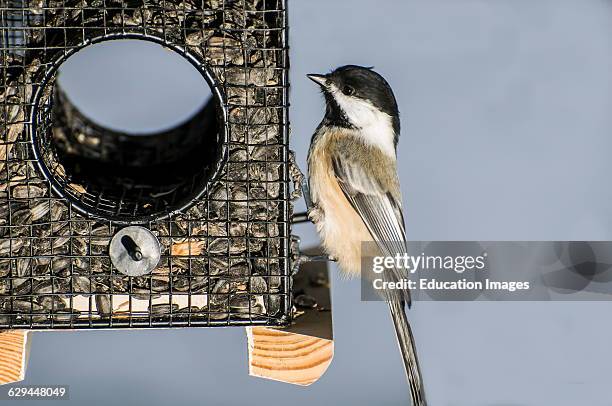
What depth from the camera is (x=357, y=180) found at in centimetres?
210

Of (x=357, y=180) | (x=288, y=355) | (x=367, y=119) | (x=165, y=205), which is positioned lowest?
(x=288, y=355)

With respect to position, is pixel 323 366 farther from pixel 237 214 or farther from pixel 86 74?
pixel 86 74

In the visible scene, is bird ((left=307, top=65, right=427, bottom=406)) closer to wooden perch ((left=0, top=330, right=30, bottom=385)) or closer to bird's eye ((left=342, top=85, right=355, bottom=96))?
Answer: bird's eye ((left=342, top=85, right=355, bottom=96))

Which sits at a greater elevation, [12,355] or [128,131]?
[128,131]

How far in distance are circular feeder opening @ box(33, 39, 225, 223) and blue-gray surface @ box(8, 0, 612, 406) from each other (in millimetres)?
434

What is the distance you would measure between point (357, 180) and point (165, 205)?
0.47 meters

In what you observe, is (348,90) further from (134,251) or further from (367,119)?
(134,251)

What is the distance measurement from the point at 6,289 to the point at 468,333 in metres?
1.59

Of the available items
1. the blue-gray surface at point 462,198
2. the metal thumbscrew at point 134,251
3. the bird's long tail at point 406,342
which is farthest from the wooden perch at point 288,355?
the blue-gray surface at point 462,198

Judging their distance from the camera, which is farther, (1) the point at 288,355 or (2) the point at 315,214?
(2) the point at 315,214

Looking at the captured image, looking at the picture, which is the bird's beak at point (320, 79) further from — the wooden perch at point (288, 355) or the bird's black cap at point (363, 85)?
the wooden perch at point (288, 355)

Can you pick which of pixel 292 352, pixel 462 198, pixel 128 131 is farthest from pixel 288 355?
pixel 462 198

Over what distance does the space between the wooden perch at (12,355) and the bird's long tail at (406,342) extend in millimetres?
Answer: 843

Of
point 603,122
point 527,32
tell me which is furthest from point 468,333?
point 527,32
